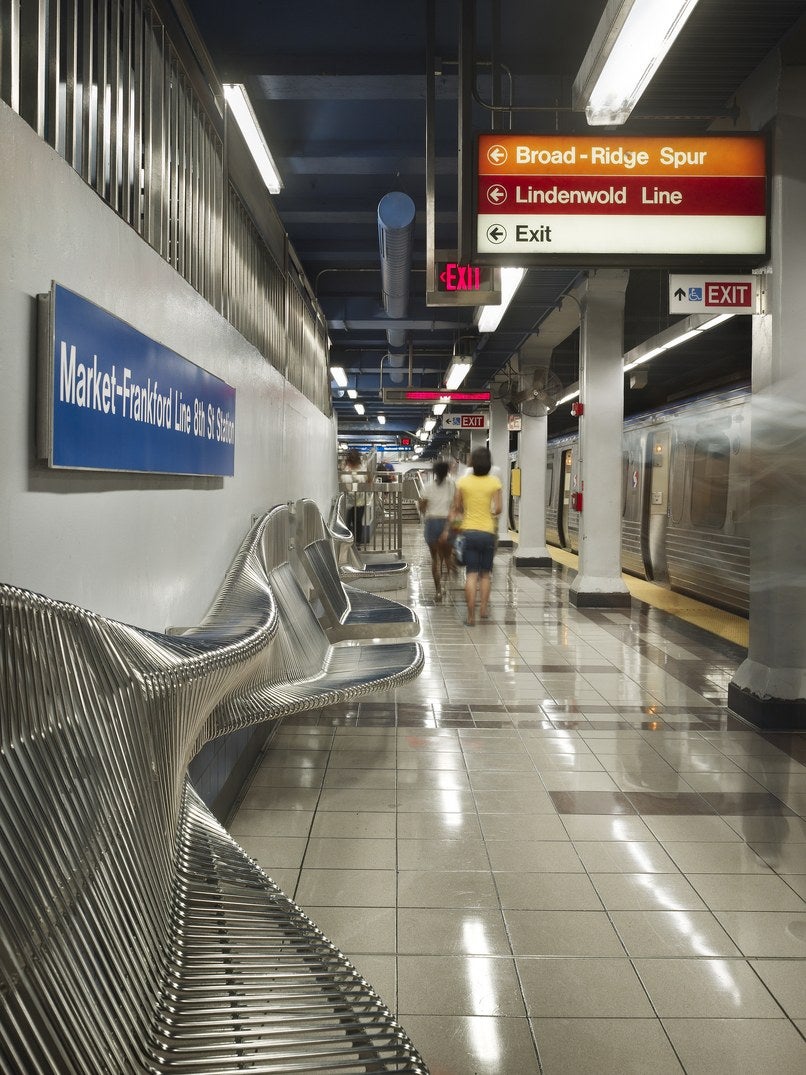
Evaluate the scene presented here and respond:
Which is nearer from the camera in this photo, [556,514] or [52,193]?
[52,193]

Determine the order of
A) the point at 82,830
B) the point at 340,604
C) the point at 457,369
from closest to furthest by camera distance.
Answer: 1. the point at 82,830
2. the point at 340,604
3. the point at 457,369

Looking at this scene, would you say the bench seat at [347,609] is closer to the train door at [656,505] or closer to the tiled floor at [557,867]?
the tiled floor at [557,867]

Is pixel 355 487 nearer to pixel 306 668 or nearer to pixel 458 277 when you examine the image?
pixel 458 277

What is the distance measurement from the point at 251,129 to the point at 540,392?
338 inches

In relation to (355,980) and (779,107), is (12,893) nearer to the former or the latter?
(355,980)

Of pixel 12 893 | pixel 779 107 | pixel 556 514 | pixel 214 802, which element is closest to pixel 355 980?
pixel 12 893

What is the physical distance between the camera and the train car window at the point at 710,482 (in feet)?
28.8

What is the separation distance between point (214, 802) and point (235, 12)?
397cm

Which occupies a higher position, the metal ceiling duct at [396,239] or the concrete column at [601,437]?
the metal ceiling duct at [396,239]

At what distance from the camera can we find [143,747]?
1631mm

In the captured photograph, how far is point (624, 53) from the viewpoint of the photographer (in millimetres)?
3424

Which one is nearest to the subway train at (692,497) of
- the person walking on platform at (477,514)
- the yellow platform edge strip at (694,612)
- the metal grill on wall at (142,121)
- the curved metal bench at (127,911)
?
the yellow platform edge strip at (694,612)

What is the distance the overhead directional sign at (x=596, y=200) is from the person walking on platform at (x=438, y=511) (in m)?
4.83

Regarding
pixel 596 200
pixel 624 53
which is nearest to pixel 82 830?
pixel 624 53
